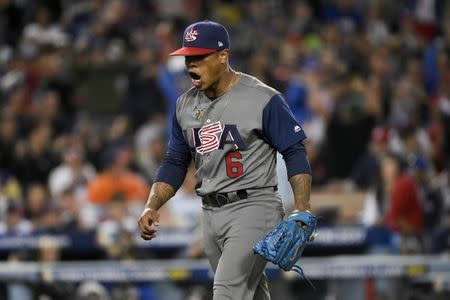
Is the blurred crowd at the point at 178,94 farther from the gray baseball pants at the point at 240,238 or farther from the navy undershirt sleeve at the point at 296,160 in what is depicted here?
the navy undershirt sleeve at the point at 296,160

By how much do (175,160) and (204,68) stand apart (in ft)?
1.93

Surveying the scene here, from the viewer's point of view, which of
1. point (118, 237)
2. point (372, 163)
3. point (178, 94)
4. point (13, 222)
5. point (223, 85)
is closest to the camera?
point (223, 85)

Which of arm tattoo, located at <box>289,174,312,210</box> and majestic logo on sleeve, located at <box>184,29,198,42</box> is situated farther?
majestic logo on sleeve, located at <box>184,29,198,42</box>

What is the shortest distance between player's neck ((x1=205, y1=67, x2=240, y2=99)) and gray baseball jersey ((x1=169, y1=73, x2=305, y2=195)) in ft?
0.09

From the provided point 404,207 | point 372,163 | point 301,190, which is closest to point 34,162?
point 372,163

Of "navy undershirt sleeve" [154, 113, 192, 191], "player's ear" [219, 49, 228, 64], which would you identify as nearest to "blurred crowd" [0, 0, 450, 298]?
"navy undershirt sleeve" [154, 113, 192, 191]

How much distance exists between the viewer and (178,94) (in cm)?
1208

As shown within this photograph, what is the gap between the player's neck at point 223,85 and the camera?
5.76 meters

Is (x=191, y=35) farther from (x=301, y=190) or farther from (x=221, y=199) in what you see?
(x=301, y=190)

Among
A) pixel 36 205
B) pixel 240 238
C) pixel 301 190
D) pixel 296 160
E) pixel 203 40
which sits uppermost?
pixel 203 40

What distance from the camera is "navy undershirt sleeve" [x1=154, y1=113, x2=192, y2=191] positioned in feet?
19.6

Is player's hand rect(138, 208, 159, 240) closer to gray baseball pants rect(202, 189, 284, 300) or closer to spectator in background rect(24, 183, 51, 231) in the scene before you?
gray baseball pants rect(202, 189, 284, 300)

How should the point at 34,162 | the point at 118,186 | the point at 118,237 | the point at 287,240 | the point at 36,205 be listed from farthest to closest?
the point at 34,162
the point at 36,205
the point at 118,186
the point at 118,237
the point at 287,240

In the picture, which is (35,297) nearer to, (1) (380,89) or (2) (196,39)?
(2) (196,39)
